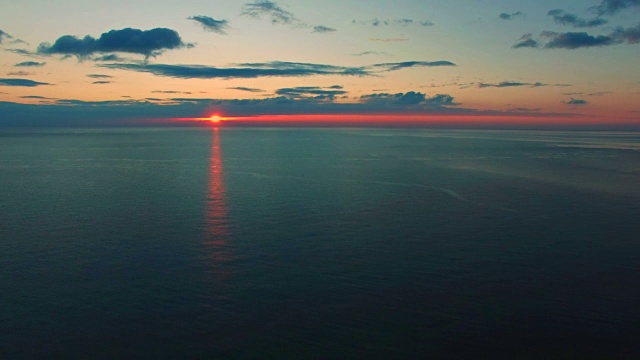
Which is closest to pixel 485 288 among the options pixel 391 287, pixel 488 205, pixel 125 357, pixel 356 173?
pixel 391 287

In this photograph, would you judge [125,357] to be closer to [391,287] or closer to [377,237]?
[391,287]

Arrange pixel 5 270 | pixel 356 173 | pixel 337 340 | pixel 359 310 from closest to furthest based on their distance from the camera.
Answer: pixel 337 340 < pixel 359 310 < pixel 5 270 < pixel 356 173

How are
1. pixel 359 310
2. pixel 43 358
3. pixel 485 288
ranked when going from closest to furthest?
pixel 43 358, pixel 359 310, pixel 485 288

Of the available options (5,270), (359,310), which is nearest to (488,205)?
(359,310)

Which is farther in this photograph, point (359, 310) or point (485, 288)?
point (485, 288)

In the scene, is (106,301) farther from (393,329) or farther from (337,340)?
(393,329)

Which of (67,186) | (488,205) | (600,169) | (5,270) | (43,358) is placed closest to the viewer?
(43,358)
